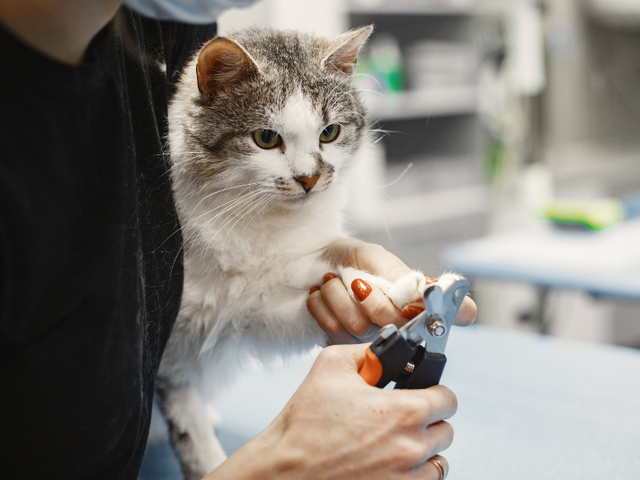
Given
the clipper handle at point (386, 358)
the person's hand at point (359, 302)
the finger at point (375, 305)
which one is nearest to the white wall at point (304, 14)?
the person's hand at point (359, 302)

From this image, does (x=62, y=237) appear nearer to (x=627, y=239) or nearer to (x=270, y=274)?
(x=270, y=274)

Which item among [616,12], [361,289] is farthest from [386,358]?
[616,12]

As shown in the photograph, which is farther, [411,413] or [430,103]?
[430,103]

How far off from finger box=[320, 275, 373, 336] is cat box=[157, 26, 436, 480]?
0.06m

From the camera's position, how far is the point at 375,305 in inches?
23.1

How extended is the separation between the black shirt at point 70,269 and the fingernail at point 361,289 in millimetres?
233

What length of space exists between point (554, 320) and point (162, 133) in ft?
5.89

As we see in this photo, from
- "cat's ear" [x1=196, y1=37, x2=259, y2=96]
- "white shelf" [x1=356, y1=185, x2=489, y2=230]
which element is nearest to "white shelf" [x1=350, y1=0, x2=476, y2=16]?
"white shelf" [x1=356, y1=185, x2=489, y2=230]

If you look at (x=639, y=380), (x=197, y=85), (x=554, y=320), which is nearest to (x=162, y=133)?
(x=197, y=85)

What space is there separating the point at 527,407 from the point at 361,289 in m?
0.46

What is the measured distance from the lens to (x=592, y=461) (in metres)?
0.72

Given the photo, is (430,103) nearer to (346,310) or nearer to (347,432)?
(346,310)

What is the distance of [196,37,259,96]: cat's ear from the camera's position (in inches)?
27.1

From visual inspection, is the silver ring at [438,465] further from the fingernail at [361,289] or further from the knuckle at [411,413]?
the fingernail at [361,289]
